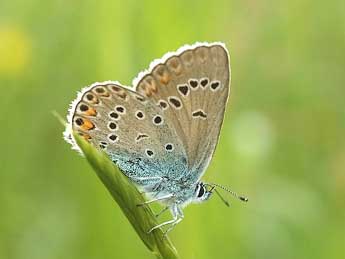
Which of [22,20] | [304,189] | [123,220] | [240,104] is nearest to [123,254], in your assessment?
[123,220]

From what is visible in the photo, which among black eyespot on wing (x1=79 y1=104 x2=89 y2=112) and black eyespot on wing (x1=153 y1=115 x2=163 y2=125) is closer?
black eyespot on wing (x1=79 y1=104 x2=89 y2=112)

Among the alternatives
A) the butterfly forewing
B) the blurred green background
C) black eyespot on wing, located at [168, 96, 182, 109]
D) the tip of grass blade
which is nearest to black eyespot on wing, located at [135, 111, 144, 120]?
the butterfly forewing

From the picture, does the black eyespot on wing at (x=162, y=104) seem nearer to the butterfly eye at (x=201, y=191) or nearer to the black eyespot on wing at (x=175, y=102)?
the black eyespot on wing at (x=175, y=102)

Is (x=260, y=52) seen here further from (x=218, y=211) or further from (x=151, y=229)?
(x=151, y=229)

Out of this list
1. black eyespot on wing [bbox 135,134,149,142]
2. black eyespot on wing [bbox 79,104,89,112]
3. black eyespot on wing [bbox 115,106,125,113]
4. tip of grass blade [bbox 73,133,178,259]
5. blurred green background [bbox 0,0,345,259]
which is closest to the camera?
tip of grass blade [bbox 73,133,178,259]

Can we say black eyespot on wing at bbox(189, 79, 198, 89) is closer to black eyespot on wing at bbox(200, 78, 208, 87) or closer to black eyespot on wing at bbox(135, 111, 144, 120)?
black eyespot on wing at bbox(200, 78, 208, 87)
